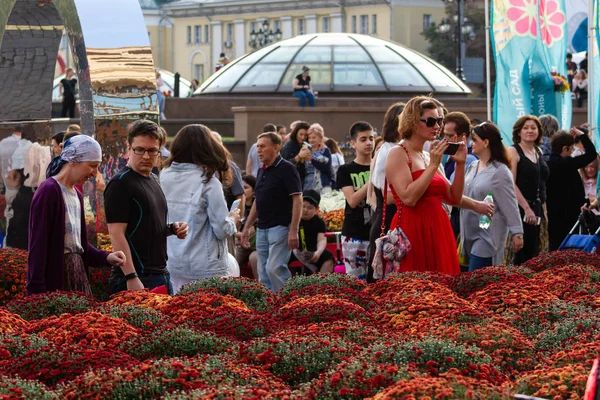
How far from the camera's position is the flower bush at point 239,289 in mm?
6539

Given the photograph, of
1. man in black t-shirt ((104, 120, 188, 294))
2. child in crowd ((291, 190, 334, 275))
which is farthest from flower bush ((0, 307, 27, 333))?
child in crowd ((291, 190, 334, 275))

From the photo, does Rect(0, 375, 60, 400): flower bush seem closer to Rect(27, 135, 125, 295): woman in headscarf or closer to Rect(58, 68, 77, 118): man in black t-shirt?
Rect(27, 135, 125, 295): woman in headscarf

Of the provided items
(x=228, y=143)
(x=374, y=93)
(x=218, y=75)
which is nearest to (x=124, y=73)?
(x=228, y=143)

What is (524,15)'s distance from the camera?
565 inches

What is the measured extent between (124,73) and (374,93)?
2422 centimetres

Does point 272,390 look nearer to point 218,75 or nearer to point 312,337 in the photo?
point 312,337

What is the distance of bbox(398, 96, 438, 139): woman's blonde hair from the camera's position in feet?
22.8

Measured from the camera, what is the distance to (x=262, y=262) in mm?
10227

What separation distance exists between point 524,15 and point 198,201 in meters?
8.17

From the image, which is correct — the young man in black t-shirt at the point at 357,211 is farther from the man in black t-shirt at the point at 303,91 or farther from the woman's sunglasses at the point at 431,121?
the man in black t-shirt at the point at 303,91

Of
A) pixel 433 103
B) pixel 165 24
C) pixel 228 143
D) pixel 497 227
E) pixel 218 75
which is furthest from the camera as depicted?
pixel 165 24

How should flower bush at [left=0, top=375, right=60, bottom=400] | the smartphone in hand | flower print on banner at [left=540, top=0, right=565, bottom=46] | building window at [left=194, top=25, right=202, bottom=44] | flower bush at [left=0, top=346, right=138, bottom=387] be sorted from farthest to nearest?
building window at [left=194, top=25, right=202, bottom=44] → flower print on banner at [left=540, top=0, right=565, bottom=46] → the smartphone in hand → flower bush at [left=0, top=346, right=138, bottom=387] → flower bush at [left=0, top=375, right=60, bottom=400]

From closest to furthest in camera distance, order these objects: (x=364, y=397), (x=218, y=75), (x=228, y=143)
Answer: (x=364, y=397), (x=228, y=143), (x=218, y=75)

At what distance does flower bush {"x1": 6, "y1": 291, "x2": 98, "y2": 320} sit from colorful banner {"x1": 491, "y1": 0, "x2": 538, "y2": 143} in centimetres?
878
